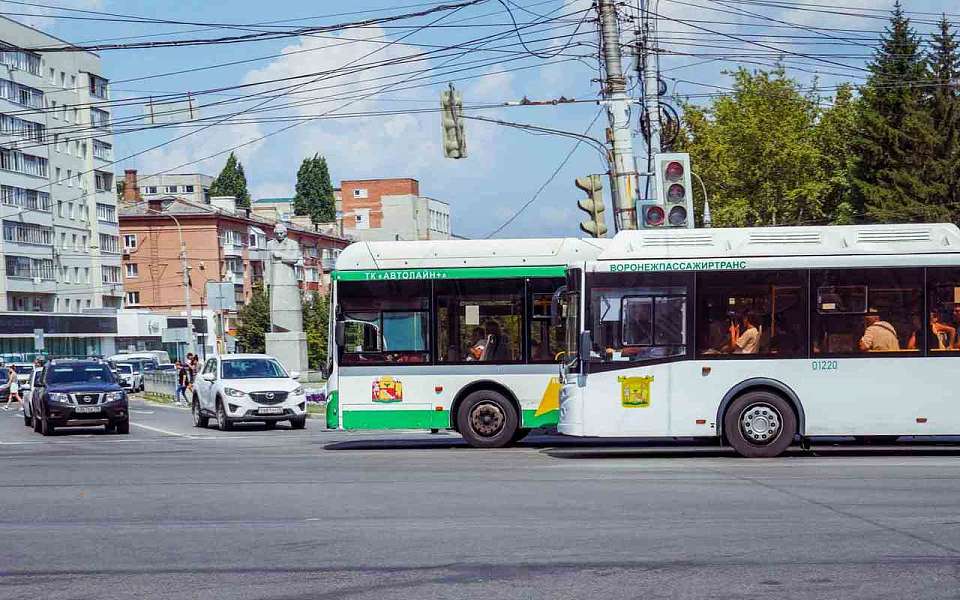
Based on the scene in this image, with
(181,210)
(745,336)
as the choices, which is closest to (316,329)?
(181,210)

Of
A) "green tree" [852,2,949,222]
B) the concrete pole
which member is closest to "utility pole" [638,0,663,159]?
the concrete pole

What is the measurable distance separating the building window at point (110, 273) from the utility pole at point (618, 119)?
283 feet

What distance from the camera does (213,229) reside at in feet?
371

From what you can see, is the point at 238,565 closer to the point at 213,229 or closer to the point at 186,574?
the point at 186,574

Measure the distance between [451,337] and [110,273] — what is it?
8978 cm

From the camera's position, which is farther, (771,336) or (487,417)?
(487,417)

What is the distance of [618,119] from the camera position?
78.4 feet

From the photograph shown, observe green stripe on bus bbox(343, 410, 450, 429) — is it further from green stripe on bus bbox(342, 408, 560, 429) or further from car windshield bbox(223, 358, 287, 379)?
car windshield bbox(223, 358, 287, 379)

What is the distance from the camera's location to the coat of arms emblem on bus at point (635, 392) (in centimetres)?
1867

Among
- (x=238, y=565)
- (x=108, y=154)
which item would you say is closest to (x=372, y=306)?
(x=238, y=565)

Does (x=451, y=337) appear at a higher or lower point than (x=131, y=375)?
higher

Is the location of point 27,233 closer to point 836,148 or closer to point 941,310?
point 836,148

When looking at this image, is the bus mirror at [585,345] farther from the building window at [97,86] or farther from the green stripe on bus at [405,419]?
the building window at [97,86]

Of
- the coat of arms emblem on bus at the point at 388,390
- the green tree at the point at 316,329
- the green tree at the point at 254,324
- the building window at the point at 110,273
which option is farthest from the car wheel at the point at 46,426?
the building window at the point at 110,273
